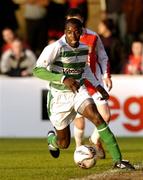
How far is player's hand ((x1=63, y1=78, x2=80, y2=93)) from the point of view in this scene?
11.3m

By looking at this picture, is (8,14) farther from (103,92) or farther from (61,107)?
(103,92)

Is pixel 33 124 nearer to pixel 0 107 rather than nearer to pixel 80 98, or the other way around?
pixel 0 107

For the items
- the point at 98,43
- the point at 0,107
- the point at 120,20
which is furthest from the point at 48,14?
the point at 98,43

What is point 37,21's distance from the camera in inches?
843

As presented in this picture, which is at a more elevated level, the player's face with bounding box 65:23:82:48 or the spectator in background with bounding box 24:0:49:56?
the player's face with bounding box 65:23:82:48

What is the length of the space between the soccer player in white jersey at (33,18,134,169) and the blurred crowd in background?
6.69 meters

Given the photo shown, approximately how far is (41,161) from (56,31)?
812 centimetres

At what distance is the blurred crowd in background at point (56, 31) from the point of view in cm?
1961

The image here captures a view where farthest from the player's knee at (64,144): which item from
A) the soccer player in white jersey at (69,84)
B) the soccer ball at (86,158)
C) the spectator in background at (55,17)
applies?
the spectator in background at (55,17)

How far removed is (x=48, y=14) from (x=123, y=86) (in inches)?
132

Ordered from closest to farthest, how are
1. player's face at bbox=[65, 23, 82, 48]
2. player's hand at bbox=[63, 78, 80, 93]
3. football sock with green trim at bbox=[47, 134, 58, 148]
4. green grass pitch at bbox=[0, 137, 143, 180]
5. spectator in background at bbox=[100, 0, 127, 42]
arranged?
player's hand at bbox=[63, 78, 80, 93]
player's face at bbox=[65, 23, 82, 48]
green grass pitch at bbox=[0, 137, 143, 180]
football sock with green trim at bbox=[47, 134, 58, 148]
spectator in background at bbox=[100, 0, 127, 42]

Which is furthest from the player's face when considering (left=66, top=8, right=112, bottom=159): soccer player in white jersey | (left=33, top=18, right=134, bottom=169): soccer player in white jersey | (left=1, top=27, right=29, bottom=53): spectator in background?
(left=1, top=27, right=29, bottom=53): spectator in background

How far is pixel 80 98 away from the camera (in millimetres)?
11875

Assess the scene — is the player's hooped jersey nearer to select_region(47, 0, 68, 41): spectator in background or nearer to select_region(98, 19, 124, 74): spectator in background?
select_region(98, 19, 124, 74): spectator in background
